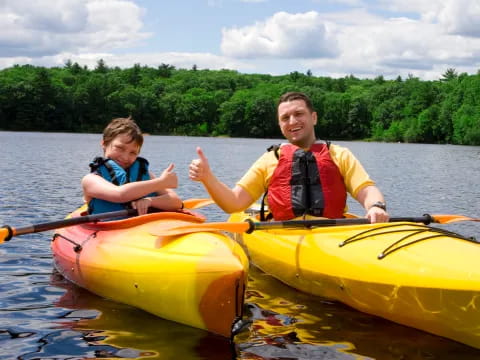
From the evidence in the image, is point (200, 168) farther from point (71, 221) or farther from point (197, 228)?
point (71, 221)

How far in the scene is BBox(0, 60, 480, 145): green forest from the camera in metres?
77.9

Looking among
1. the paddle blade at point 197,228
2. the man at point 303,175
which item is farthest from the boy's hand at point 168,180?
the man at point 303,175

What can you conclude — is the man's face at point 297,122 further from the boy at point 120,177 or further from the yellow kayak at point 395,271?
the boy at point 120,177

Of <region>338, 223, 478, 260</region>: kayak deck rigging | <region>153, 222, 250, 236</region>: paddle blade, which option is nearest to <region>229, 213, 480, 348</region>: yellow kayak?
<region>338, 223, 478, 260</region>: kayak deck rigging

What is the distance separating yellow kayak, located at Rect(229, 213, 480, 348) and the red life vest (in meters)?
0.26

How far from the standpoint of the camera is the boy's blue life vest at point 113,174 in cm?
612

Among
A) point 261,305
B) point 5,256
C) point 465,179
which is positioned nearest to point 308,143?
point 261,305

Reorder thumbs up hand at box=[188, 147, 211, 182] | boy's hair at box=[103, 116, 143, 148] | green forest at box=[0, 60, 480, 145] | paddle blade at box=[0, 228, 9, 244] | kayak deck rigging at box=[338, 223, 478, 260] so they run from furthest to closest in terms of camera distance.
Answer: green forest at box=[0, 60, 480, 145], boy's hair at box=[103, 116, 143, 148], paddle blade at box=[0, 228, 9, 244], kayak deck rigging at box=[338, 223, 478, 260], thumbs up hand at box=[188, 147, 211, 182]

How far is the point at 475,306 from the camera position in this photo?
4.41m

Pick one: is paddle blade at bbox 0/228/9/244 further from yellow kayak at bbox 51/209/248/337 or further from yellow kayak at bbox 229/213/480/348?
yellow kayak at bbox 229/213/480/348

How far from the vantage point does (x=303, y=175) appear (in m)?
6.20

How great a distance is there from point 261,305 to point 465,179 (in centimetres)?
1893

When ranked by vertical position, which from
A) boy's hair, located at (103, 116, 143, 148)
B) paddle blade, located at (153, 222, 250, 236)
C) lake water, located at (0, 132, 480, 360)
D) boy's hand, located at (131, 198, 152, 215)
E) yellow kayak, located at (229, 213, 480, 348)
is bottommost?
lake water, located at (0, 132, 480, 360)

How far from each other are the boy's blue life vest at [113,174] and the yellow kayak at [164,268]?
206 mm
